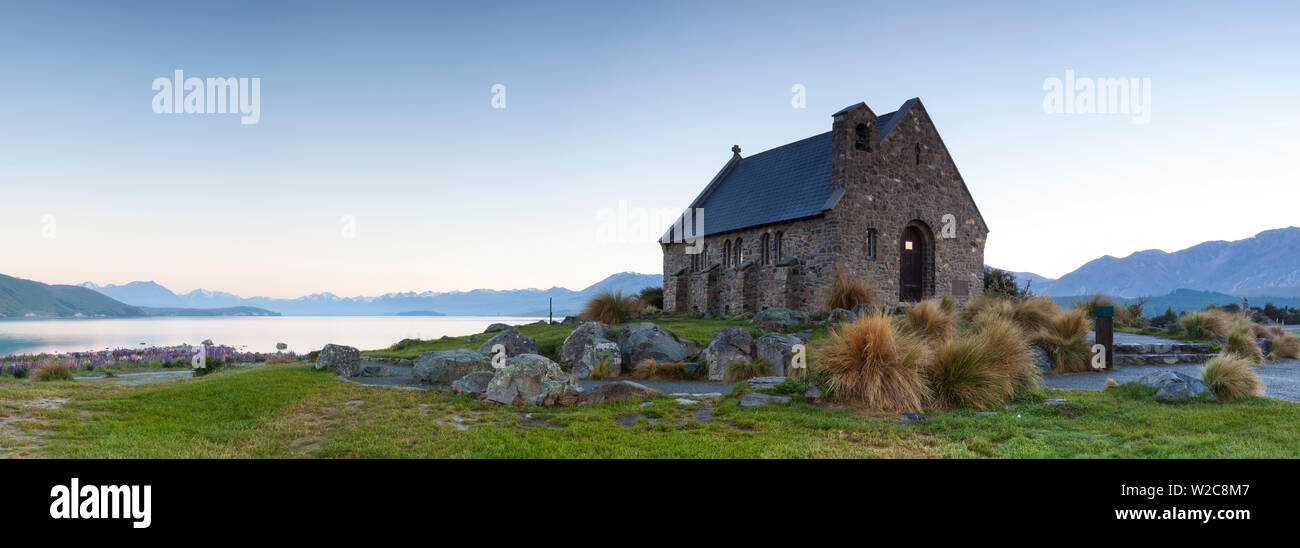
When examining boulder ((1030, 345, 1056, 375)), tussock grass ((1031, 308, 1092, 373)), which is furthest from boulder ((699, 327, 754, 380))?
tussock grass ((1031, 308, 1092, 373))

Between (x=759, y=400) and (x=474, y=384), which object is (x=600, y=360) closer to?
(x=474, y=384)

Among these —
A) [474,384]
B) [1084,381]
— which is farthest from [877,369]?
[474,384]

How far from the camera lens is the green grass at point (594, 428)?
20.4ft

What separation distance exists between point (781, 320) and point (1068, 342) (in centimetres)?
679

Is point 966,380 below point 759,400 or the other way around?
the other way around

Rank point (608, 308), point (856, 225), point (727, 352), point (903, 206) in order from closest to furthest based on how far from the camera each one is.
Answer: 1. point (727, 352)
2. point (856, 225)
3. point (903, 206)
4. point (608, 308)

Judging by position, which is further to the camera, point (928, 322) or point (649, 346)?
point (649, 346)

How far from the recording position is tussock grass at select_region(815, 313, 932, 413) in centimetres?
876

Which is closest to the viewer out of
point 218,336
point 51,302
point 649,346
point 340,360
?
point 340,360

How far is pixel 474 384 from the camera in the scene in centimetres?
1083

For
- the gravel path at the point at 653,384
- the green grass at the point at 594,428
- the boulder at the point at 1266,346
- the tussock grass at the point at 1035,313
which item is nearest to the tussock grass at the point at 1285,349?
the boulder at the point at 1266,346
